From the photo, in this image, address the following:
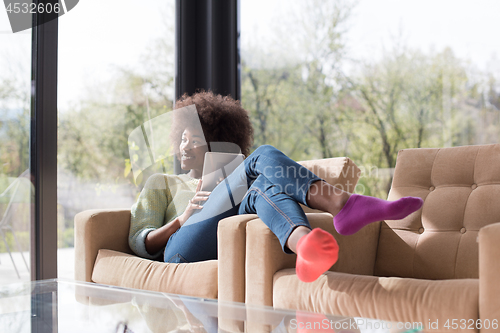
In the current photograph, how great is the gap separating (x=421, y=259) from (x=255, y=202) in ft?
2.24

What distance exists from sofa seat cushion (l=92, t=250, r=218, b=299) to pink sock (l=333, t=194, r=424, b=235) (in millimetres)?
490

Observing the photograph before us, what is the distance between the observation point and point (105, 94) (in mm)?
2605

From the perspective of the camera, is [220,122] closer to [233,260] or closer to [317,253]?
[233,260]

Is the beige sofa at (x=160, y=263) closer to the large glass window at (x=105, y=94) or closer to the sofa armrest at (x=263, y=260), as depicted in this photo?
the sofa armrest at (x=263, y=260)

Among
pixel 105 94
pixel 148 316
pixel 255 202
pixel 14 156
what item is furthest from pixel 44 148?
pixel 148 316

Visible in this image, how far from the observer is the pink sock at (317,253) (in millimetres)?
1092

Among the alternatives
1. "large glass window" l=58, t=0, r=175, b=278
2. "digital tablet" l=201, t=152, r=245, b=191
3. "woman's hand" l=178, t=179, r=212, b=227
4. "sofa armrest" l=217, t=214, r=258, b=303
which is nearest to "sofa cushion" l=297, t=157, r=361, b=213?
"digital tablet" l=201, t=152, r=245, b=191

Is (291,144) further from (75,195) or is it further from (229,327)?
(229,327)

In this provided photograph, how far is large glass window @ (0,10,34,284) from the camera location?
6.88 feet

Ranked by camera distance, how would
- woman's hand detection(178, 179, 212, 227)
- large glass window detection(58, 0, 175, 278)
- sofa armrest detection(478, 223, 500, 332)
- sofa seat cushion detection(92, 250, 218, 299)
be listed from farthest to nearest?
1. large glass window detection(58, 0, 175, 278)
2. woman's hand detection(178, 179, 212, 227)
3. sofa seat cushion detection(92, 250, 218, 299)
4. sofa armrest detection(478, 223, 500, 332)

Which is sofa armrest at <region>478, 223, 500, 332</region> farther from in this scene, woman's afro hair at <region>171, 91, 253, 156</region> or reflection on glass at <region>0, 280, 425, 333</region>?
woman's afro hair at <region>171, 91, 253, 156</region>

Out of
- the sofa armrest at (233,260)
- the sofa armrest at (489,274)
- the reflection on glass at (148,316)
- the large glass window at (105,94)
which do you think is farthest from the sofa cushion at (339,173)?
the large glass window at (105,94)

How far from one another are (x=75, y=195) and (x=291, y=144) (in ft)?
4.71

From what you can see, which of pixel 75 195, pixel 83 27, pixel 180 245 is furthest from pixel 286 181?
pixel 83 27
